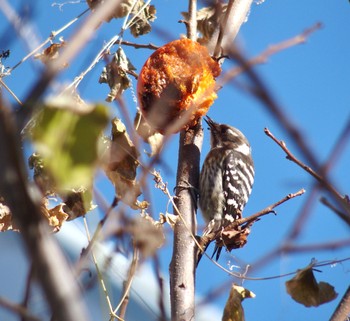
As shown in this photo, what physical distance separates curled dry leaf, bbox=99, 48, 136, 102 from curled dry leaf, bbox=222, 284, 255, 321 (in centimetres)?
94

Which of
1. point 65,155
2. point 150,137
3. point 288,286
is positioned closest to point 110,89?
point 150,137

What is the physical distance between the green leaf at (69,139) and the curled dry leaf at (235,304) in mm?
1570

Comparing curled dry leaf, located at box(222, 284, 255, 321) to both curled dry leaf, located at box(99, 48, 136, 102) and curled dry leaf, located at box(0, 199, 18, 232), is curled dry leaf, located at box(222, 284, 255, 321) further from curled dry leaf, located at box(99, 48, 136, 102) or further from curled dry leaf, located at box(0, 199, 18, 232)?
curled dry leaf, located at box(99, 48, 136, 102)

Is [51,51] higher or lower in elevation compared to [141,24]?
lower

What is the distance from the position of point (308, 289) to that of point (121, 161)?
2.40 ft

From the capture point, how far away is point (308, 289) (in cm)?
186

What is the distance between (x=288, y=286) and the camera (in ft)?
6.12

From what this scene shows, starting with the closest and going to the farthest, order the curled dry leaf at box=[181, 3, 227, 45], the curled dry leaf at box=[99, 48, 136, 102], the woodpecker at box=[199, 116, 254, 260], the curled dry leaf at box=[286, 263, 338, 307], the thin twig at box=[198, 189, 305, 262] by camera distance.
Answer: the curled dry leaf at box=[286, 263, 338, 307] → the thin twig at box=[198, 189, 305, 262] → the curled dry leaf at box=[99, 48, 136, 102] → the curled dry leaf at box=[181, 3, 227, 45] → the woodpecker at box=[199, 116, 254, 260]

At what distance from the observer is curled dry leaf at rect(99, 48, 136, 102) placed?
8.60 feet

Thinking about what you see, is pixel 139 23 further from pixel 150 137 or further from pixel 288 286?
pixel 288 286

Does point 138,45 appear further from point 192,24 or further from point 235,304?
point 235,304

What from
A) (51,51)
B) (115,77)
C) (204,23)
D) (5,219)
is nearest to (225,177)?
(204,23)

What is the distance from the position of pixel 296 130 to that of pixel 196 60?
205 cm

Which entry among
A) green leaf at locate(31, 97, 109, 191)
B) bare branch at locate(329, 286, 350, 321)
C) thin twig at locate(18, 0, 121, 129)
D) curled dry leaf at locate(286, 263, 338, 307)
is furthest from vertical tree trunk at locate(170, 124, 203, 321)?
thin twig at locate(18, 0, 121, 129)
